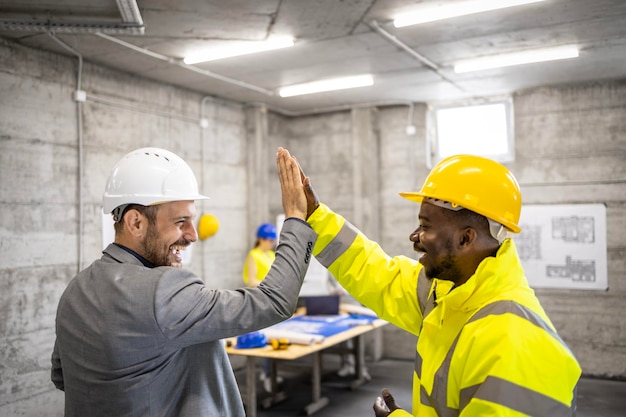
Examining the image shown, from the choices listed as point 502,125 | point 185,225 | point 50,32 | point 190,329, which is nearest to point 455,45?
point 502,125

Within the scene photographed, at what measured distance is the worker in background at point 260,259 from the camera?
263 inches

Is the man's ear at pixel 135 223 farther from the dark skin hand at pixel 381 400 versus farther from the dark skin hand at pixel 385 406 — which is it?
the dark skin hand at pixel 385 406

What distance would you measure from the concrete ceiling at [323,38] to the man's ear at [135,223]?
2640mm

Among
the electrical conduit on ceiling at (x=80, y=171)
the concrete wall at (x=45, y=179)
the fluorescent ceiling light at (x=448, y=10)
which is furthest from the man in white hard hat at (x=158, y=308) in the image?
the electrical conduit on ceiling at (x=80, y=171)

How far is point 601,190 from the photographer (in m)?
7.02

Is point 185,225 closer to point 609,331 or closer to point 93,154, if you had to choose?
point 93,154

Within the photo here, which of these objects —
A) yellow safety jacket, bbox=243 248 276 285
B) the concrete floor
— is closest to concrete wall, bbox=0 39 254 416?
yellow safety jacket, bbox=243 248 276 285

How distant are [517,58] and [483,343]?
502 cm

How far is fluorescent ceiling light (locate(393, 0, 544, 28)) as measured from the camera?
420 cm

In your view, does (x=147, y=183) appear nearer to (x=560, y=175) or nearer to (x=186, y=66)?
(x=186, y=66)

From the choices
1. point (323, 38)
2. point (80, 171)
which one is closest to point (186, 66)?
point (80, 171)

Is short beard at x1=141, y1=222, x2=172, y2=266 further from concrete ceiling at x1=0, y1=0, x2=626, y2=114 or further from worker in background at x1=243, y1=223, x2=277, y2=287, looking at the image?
worker in background at x1=243, y1=223, x2=277, y2=287

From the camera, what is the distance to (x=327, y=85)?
275 inches

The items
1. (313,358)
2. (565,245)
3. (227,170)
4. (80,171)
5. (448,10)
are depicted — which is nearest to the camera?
(448,10)
